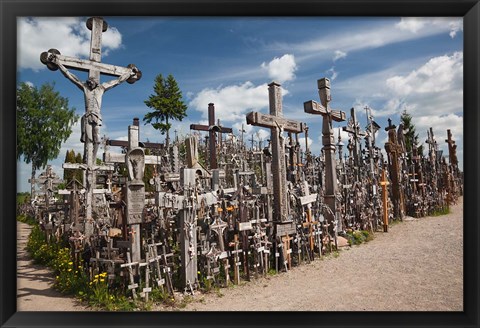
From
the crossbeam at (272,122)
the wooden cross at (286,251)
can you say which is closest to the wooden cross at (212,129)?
the crossbeam at (272,122)

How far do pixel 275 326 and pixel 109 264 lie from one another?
3.60 meters

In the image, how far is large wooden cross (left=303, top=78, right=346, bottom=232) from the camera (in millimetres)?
10570

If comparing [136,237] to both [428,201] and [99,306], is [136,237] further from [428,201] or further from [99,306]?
[428,201]

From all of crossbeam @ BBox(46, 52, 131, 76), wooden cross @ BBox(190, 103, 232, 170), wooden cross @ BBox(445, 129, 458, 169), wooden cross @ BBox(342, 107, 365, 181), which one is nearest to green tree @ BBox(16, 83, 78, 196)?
crossbeam @ BBox(46, 52, 131, 76)

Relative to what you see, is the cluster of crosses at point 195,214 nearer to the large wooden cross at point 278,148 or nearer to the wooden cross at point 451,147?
the large wooden cross at point 278,148

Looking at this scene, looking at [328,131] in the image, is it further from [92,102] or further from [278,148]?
[92,102]

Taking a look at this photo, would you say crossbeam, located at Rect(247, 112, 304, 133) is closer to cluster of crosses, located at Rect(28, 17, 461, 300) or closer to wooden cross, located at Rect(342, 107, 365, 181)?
cluster of crosses, located at Rect(28, 17, 461, 300)

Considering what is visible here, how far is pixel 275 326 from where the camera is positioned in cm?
414

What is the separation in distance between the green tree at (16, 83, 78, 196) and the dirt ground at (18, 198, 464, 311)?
1875 millimetres
